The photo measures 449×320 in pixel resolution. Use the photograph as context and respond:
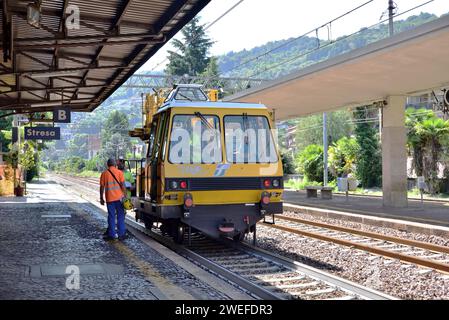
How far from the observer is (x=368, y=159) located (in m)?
40.7

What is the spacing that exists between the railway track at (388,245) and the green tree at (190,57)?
213 ft

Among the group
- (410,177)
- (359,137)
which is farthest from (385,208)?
(359,137)

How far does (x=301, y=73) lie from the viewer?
721 inches

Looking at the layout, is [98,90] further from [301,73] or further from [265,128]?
[265,128]

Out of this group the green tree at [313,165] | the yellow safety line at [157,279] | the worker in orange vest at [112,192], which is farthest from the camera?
the green tree at [313,165]

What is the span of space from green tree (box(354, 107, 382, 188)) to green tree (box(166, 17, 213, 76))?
40.5 m

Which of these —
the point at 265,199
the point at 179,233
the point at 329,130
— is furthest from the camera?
the point at 329,130

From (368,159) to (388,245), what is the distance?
2966 cm

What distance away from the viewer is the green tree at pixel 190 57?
78.4 metres

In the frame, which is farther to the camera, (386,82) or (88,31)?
(386,82)

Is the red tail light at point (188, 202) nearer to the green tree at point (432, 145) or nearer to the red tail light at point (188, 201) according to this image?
the red tail light at point (188, 201)

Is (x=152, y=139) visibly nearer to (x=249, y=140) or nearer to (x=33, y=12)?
(x=249, y=140)

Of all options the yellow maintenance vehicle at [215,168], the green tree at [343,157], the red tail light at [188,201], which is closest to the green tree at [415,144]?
the green tree at [343,157]

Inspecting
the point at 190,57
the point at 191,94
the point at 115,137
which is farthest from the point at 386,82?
the point at 115,137
